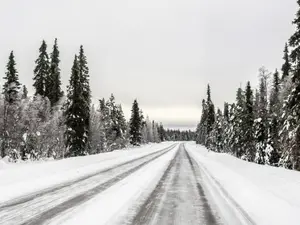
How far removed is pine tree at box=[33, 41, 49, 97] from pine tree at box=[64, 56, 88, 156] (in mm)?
14691

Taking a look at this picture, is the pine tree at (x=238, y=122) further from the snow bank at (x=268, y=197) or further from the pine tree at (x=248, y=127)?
the snow bank at (x=268, y=197)

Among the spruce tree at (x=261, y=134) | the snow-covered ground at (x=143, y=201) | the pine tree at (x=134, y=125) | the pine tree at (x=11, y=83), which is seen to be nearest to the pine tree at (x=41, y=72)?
the pine tree at (x=11, y=83)

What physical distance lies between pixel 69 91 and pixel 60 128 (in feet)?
24.6

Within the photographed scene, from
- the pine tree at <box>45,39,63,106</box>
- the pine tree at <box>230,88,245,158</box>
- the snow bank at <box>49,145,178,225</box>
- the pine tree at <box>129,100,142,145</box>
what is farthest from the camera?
the pine tree at <box>129,100,142,145</box>

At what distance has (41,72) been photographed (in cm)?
5719

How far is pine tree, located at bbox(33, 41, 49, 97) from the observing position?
56.5 meters

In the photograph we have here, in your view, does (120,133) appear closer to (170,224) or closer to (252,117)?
(252,117)

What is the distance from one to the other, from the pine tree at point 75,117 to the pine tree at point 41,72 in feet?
48.2

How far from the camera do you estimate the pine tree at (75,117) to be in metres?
42.8

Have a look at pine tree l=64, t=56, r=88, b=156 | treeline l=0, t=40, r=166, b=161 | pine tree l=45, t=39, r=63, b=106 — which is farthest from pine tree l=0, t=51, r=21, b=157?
pine tree l=45, t=39, r=63, b=106

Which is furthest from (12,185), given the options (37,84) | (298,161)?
(37,84)

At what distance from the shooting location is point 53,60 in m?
59.8

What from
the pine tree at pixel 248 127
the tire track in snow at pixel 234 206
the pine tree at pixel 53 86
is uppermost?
the pine tree at pixel 53 86

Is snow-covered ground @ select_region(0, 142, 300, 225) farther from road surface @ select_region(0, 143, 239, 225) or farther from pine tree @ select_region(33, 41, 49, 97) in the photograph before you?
pine tree @ select_region(33, 41, 49, 97)
